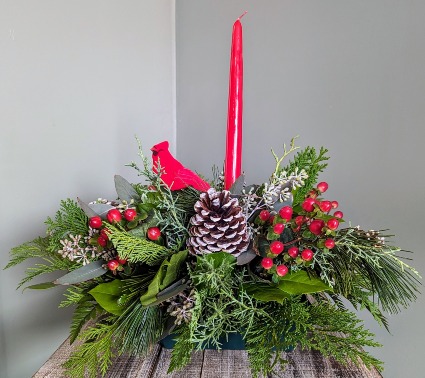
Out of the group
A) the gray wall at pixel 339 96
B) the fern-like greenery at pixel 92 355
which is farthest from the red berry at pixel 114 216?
the gray wall at pixel 339 96

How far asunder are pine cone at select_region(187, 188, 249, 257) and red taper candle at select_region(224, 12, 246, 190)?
3.4 inches

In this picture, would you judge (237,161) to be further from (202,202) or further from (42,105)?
(42,105)

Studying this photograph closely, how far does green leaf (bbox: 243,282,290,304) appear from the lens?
0.41m

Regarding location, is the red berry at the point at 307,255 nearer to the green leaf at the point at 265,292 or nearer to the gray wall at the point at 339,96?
the green leaf at the point at 265,292

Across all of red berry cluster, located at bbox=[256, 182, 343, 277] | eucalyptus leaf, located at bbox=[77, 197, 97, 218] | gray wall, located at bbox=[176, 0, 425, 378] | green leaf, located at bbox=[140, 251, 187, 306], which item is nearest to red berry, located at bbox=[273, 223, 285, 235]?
red berry cluster, located at bbox=[256, 182, 343, 277]

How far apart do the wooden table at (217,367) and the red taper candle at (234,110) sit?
0.21 meters

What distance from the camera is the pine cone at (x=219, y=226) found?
1.41ft

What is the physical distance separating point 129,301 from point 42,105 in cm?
36

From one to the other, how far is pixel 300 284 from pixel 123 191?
0.76ft

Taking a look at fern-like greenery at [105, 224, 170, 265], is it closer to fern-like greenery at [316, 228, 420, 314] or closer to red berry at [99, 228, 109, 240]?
red berry at [99, 228, 109, 240]

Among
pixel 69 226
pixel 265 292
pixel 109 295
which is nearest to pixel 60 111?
pixel 69 226

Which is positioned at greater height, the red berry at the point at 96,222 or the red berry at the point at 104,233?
the red berry at the point at 96,222

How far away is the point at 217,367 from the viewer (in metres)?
0.48

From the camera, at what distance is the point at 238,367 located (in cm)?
48
